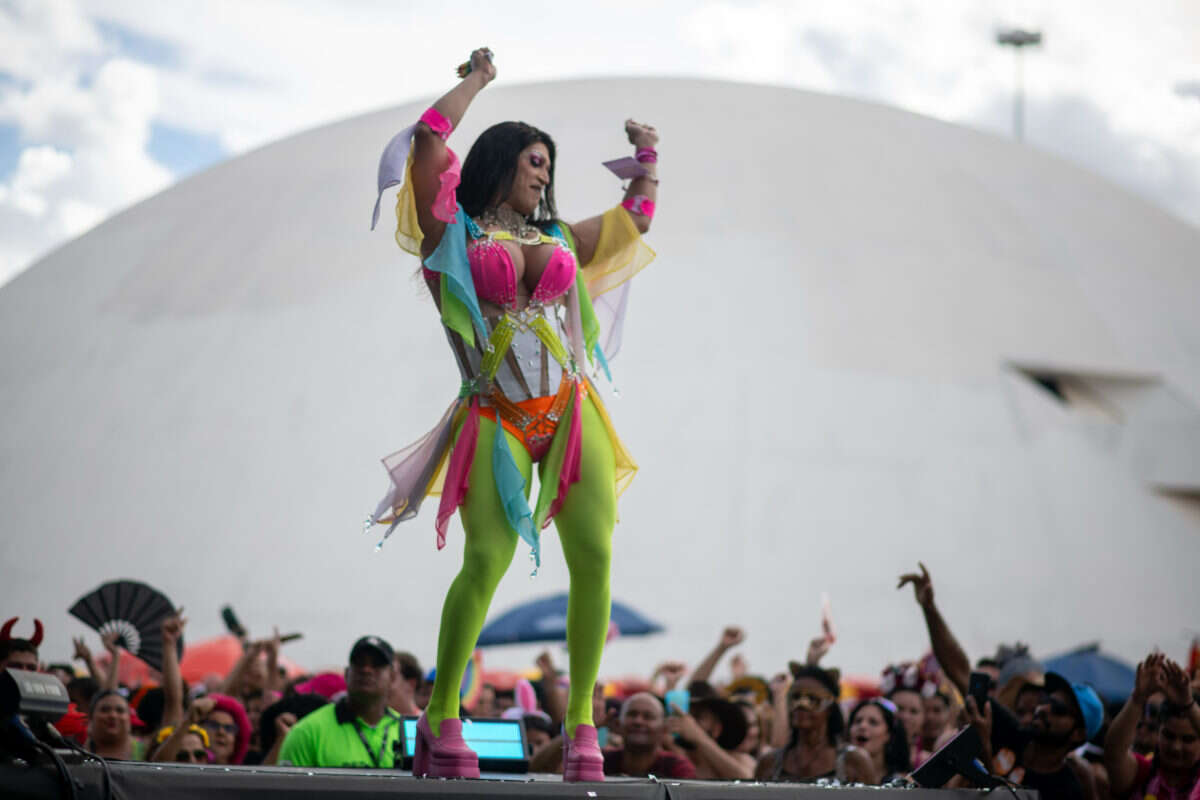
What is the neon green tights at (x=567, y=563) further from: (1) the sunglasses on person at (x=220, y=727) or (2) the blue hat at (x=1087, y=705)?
(1) the sunglasses on person at (x=220, y=727)

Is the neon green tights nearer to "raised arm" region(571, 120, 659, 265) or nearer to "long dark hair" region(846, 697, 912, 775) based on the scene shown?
"raised arm" region(571, 120, 659, 265)

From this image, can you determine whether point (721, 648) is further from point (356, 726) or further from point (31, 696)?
point (31, 696)

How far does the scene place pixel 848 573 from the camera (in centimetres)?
1958

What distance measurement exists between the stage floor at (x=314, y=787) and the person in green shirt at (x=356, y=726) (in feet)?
6.22

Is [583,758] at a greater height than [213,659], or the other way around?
[213,659]

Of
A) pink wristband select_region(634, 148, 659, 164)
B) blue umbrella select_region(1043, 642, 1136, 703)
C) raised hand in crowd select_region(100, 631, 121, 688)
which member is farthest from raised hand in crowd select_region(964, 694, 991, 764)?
blue umbrella select_region(1043, 642, 1136, 703)

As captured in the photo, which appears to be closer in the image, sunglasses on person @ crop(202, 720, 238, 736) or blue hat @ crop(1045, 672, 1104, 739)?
blue hat @ crop(1045, 672, 1104, 739)

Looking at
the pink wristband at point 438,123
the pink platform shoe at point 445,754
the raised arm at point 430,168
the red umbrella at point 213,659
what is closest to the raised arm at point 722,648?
the pink platform shoe at point 445,754

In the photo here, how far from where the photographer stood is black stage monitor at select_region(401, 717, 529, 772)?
4727 millimetres

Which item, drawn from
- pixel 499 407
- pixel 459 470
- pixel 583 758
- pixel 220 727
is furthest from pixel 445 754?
pixel 220 727

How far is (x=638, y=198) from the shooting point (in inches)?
183

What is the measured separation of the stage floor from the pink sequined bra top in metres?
1.40

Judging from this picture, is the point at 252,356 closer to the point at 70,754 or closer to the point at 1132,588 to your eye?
the point at 1132,588

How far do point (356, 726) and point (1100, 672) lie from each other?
326 inches
